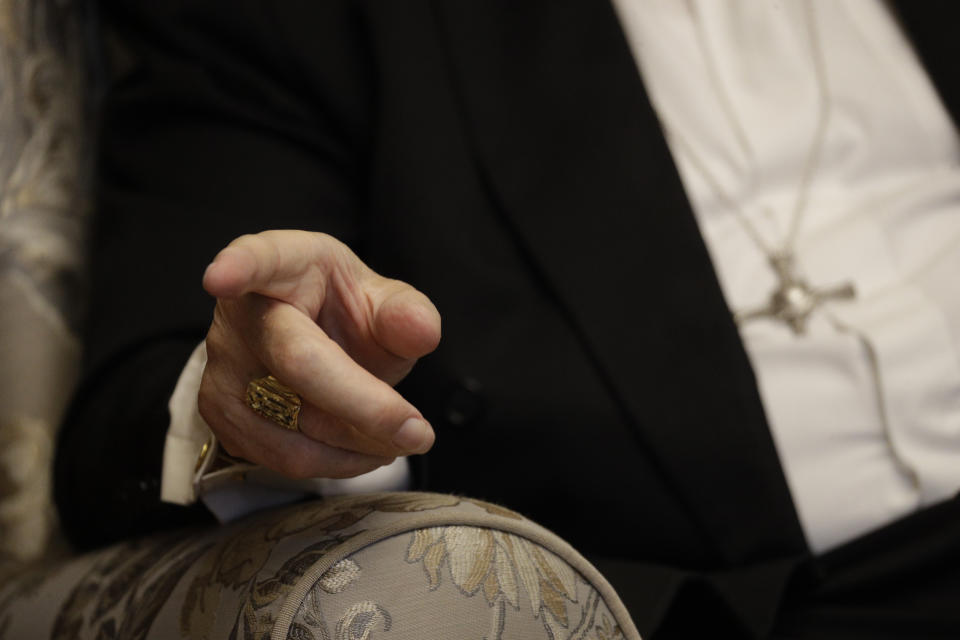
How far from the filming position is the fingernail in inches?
14.3

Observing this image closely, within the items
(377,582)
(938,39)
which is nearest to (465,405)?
(377,582)

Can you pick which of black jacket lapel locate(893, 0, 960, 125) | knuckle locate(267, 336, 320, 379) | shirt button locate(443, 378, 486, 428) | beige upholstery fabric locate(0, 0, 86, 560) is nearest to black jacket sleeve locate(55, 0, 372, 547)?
beige upholstery fabric locate(0, 0, 86, 560)

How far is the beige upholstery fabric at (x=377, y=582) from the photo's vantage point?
0.38 m

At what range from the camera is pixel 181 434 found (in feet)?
1.71

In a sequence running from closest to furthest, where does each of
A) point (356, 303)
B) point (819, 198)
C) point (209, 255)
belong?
point (356, 303) < point (209, 255) < point (819, 198)

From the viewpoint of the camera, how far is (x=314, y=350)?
14.4 inches

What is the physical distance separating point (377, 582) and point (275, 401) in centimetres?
10

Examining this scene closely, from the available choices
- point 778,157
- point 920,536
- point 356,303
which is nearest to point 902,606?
point 920,536

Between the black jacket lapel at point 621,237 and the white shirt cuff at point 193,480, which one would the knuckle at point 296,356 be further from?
the black jacket lapel at point 621,237

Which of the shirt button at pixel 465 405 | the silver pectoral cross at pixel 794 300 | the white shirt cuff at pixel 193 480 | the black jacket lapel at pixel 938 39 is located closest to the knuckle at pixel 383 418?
the white shirt cuff at pixel 193 480

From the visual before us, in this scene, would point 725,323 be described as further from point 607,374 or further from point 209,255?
point 209,255

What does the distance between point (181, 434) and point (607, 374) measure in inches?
13.1

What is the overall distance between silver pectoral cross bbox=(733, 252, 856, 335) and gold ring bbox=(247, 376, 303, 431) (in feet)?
1.44

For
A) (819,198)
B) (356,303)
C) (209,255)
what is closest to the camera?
(356,303)
